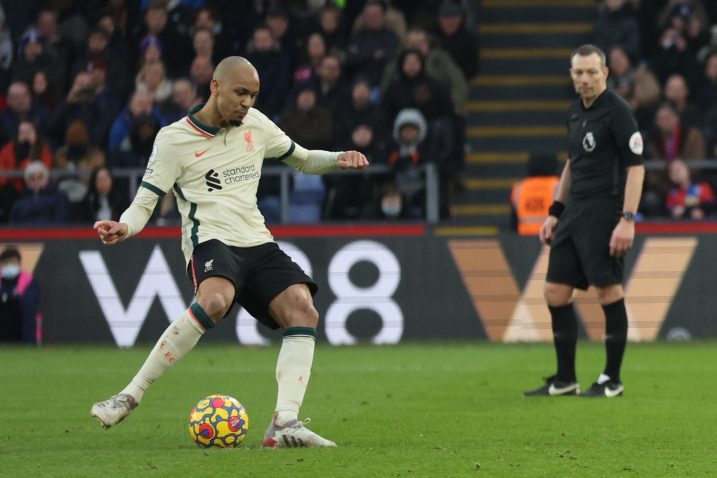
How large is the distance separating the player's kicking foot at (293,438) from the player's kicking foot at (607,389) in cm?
330

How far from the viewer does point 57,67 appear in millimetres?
19172

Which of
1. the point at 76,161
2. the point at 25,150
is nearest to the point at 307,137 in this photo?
the point at 76,161

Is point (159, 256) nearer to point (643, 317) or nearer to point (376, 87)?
point (376, 87)

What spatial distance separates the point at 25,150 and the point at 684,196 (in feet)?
24.5

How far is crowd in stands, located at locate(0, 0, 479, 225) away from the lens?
1673 centimetres

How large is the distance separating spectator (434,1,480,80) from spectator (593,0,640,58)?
1616 mm

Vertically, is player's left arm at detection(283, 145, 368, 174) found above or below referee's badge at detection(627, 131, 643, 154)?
above

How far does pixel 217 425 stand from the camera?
25.0 ft

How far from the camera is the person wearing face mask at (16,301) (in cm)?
1582

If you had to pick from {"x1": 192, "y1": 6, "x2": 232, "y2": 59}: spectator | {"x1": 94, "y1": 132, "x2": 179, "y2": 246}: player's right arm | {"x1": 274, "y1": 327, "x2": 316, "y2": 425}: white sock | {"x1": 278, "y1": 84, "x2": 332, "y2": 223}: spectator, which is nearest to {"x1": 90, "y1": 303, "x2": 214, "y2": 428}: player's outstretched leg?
{"x1": 274, "y1": 327, "x2": 316, "y2": 425}: white sock

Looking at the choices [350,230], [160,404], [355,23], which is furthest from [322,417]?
[355,23]

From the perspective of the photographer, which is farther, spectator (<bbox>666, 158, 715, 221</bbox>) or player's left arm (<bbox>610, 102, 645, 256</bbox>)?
spectator (<bbox>666, 158, 715, 221</bbox>)

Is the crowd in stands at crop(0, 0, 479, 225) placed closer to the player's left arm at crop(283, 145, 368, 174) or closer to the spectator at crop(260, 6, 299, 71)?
the spectator at crop(260, 6, 299, 71)

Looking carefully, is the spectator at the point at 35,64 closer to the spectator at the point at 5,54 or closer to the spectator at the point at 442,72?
the spectator at the point at 5,54
